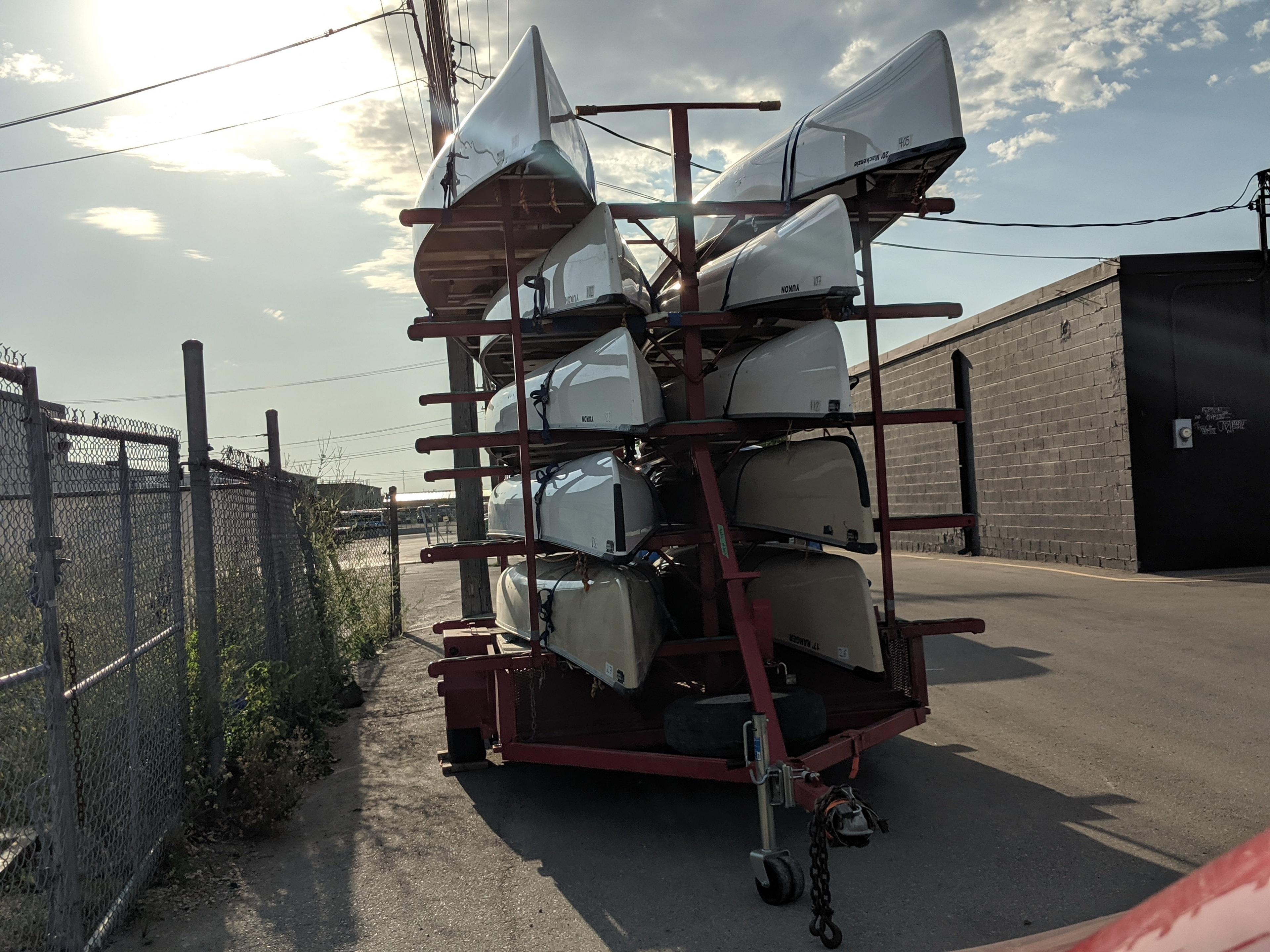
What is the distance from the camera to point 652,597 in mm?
5793

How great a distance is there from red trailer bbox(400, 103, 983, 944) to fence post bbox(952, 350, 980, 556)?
14364 millimetres

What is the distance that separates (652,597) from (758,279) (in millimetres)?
2044

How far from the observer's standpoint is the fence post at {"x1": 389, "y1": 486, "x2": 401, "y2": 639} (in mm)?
12906

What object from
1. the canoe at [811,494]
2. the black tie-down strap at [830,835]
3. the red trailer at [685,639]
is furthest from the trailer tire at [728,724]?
the black tie-down strap at [830,835]

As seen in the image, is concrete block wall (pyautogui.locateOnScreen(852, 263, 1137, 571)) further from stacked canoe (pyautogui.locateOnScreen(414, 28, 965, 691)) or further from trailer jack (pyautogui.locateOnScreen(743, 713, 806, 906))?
trailer jack (pyautogui.locateOnScreen(743, 713, 806, 906))

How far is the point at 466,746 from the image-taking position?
20.6 feet

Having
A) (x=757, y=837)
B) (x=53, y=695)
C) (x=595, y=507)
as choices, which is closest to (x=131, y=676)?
(x=53, y=695)

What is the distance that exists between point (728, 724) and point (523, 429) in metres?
2.00

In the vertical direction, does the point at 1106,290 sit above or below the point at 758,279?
above

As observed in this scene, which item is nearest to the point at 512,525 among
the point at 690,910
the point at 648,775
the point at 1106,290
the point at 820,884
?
the point at 648,775

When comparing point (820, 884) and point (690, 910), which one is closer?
point (820, 884)

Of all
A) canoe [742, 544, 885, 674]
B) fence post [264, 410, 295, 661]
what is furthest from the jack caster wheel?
fence post [264, 410, 295, 661]

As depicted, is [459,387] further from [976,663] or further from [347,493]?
[976,663]

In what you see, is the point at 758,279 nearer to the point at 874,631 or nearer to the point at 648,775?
the point at 874,631
